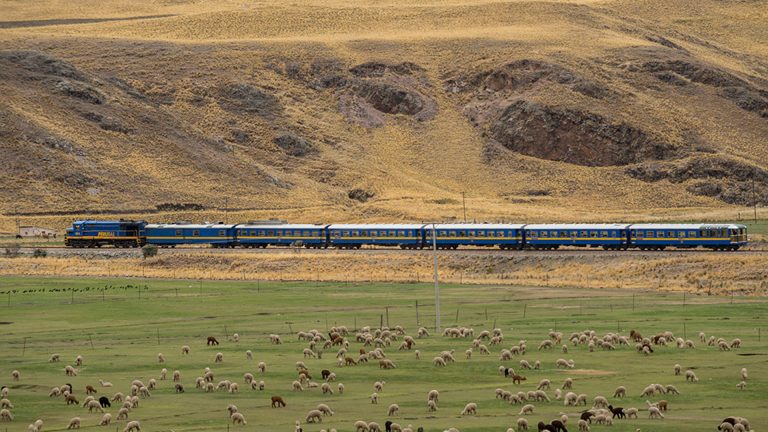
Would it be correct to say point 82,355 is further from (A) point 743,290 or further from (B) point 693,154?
(B) point 693,154

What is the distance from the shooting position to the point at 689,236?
4072 inches

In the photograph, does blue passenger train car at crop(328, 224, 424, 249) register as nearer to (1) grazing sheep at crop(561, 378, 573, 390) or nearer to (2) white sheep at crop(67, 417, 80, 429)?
(1) grazing sheep at crop(561, 378, 573, 390)

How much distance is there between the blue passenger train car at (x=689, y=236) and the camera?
333 ft

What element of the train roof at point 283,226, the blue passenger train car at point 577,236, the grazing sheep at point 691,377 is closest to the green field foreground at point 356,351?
the grazing sheep at point 691,377

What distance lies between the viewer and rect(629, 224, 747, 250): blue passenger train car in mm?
101562

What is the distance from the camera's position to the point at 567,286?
88.2m

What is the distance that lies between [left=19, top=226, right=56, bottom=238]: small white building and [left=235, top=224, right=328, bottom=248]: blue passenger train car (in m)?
27.7

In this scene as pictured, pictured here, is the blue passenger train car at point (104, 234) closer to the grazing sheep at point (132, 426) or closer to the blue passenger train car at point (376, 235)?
the blue passenger train car at point (376, 235)

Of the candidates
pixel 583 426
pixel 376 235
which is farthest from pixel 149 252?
pixel 583 426

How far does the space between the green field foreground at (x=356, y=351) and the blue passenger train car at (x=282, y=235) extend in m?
30.1

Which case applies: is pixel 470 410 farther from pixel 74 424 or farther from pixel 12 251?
pixel 12 251

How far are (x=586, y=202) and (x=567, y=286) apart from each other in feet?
284

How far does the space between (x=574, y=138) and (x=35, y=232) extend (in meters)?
73.4

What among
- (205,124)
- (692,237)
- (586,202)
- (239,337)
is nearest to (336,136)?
(205,124)
